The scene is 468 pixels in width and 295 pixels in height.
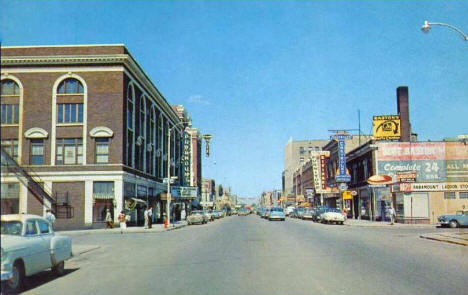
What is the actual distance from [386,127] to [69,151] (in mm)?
34699

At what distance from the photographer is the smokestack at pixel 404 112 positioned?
58584 mm

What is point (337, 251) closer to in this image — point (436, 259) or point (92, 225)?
point (436, 259)

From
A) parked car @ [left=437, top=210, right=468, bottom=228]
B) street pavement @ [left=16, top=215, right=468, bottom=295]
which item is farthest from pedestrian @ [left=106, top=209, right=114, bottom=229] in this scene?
parked car @ [left=437, top=210, right=468, bottom=228]

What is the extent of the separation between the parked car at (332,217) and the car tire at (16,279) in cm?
3985

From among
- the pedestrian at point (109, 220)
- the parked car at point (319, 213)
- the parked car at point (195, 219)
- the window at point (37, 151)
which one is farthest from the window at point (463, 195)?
the window at point (37, 151)

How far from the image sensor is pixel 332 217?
→ 48.4 meters

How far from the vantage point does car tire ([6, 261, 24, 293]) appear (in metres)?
10.2

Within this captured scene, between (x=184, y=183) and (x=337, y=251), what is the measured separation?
71331 mm

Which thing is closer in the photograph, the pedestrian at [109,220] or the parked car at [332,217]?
the pedestrian at [109,220]

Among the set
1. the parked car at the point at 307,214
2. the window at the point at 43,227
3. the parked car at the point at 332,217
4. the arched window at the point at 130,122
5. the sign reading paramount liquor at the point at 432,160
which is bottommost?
the parked car at the point at 307,214

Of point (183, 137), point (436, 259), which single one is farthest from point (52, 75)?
point (183, 137)

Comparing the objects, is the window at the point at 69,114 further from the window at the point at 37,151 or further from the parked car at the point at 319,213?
the parked car at the point at 319,213

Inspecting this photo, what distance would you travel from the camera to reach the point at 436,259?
15648 millimetres

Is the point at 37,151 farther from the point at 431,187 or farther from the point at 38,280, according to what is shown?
the point at 431,187
